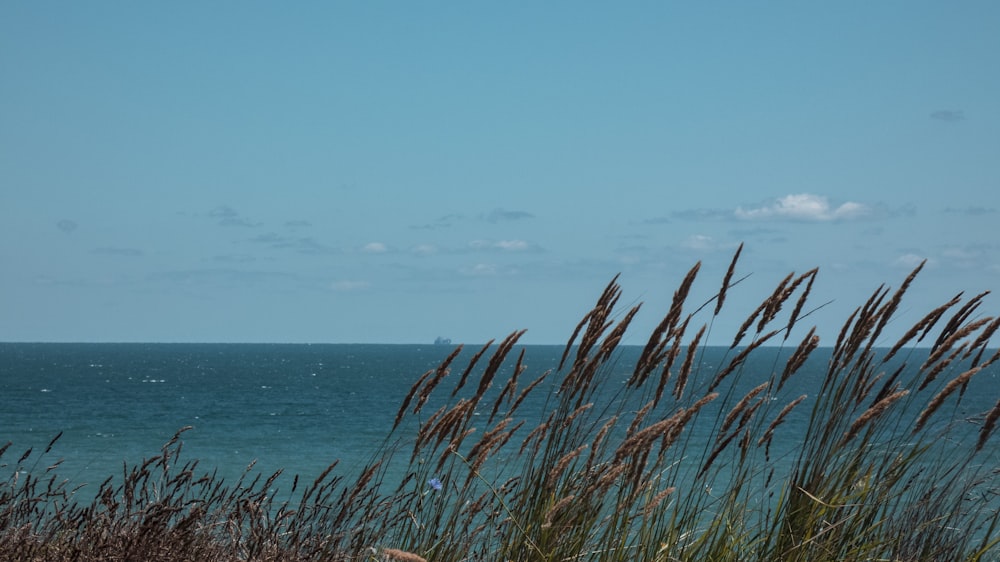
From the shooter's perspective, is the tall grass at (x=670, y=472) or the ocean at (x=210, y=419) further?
the ocean at (x=210, y=419)

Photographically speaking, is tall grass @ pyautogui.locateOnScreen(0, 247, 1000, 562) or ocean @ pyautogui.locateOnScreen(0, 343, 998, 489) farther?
ocean @ pyautogui.locateOnScreen(0, 343, 998, 489)

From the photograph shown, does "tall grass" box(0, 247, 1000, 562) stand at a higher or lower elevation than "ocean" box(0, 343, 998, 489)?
higher

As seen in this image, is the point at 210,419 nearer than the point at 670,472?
No

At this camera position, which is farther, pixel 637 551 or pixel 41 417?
pixel 41 417

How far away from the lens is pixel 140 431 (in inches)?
1581

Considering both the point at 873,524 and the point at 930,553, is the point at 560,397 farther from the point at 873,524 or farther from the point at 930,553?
the point at 930,553

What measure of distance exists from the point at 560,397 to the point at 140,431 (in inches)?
1587

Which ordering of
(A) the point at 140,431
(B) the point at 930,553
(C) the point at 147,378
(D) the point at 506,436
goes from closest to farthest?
(D) the point at 506,436 < (B) the point at 930,553 < (A) the point at 140,431 < (C) the point at 147,378

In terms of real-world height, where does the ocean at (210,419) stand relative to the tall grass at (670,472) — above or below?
below

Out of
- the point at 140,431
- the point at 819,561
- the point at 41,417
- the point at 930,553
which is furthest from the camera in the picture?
the point at 41,417

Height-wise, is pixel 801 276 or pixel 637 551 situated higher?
pixel 801 276

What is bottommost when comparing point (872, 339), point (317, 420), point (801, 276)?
point (317, 420)

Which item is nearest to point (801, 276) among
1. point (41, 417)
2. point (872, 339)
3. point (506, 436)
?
point (872, 339)

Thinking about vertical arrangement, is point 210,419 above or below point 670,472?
below
